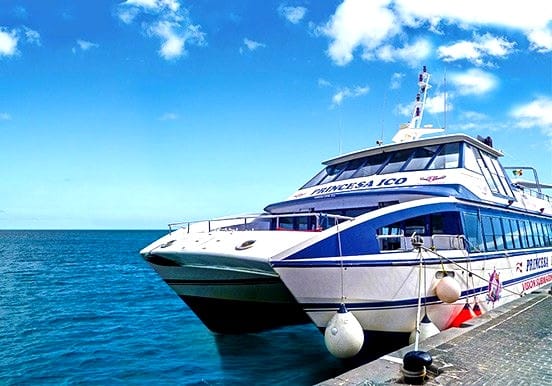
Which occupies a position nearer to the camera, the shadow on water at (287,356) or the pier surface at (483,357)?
the pier surface at (483,357)

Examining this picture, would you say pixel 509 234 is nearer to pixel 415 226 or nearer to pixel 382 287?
pixel 415 226

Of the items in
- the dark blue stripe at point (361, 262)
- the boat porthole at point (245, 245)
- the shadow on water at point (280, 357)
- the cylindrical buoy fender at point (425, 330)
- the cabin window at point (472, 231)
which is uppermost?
the cabin window at point (472, 231)

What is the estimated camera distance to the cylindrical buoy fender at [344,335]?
7.29m

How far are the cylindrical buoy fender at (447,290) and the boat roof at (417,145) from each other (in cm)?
426

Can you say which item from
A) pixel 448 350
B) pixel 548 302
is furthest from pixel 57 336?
pixel 548 302

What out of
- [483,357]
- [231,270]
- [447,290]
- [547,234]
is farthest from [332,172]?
[547,234]

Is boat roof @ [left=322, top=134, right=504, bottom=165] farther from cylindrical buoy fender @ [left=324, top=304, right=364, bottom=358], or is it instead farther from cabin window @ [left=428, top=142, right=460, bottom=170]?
cylindrical buoy fender @ [left=324, top=304, right=364, bottom=358]

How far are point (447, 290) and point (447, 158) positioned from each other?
4.08 meters

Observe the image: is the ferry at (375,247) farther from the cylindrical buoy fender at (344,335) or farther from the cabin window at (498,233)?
the cylindrical buoy fender at (344,335)

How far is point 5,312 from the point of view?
55.5 feet

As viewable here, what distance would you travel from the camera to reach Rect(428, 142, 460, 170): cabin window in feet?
37.6

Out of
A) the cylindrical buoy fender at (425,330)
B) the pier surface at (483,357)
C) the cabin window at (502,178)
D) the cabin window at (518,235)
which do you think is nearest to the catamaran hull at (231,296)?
the cylindrical buoy fender at (425,330)

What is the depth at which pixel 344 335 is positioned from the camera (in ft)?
23.9

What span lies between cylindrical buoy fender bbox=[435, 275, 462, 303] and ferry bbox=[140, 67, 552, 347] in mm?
57
